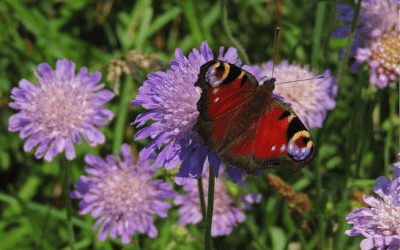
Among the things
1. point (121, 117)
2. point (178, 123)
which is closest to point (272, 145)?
point (178, 123)

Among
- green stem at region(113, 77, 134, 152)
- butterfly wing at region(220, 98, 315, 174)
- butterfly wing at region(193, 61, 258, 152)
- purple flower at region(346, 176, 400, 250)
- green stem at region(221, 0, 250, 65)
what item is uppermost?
green stem at region(221, 0, 250, 65)

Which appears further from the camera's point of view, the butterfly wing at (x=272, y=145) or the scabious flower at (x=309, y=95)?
the scabious flower at (x=309, y=95)

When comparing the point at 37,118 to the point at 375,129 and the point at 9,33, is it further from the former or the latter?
the point at 375,129

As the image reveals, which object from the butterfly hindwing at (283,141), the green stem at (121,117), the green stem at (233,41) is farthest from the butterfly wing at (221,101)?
the green stem at (121,117)

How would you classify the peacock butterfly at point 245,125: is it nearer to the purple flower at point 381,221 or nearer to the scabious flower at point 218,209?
the purple flower at point 381,221

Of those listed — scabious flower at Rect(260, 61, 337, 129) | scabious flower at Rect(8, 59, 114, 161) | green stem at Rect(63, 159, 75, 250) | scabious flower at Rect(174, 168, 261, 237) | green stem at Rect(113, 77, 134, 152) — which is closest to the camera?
green stem at Rect(63, 159, 75, 250)

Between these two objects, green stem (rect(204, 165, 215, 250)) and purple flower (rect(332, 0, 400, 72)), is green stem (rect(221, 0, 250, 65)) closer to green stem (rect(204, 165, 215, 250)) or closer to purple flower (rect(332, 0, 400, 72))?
purple flower (rect(332, 0, 400, 72))

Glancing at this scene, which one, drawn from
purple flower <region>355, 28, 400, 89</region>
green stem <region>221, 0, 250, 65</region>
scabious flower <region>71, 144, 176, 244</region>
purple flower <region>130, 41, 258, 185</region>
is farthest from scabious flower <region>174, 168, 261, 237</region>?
purple flower <region>355, 28, 400, 89</region>
